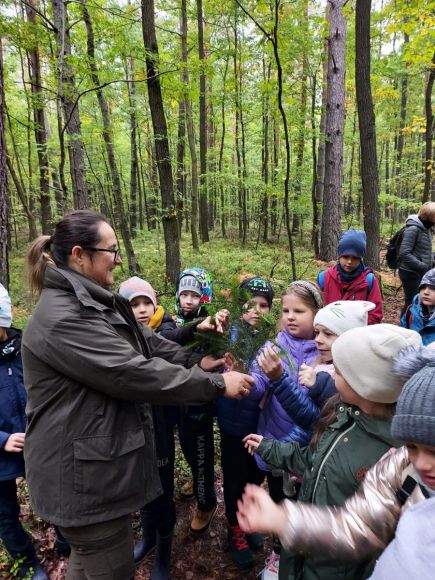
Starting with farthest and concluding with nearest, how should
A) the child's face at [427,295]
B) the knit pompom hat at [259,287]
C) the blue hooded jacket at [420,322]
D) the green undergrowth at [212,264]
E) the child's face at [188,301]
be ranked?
1. the green undergrowth at [212,264]
2. the child's face at [427,295]
3. the blue hooded jacket at [420,322]
4. the child's face at [188,301]
5. the knit pompom hat at [259,287]

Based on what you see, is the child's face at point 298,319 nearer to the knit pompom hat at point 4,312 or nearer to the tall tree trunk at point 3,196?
the knit pompom hat at point 4,312

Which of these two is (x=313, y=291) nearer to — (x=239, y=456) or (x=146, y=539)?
(x=239, y=456)

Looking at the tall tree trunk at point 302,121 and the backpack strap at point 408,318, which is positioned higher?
the tall tree trunk at point 302,121

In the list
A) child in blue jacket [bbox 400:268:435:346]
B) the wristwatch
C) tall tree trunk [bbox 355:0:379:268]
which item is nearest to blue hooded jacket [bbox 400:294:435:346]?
child in blue jacket [bbox 400:268:435:346]

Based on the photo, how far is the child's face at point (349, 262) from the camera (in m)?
4.39

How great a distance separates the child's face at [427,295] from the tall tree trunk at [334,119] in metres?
5.50

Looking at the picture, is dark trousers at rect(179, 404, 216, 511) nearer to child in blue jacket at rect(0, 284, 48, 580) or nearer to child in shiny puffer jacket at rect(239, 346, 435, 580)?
child in blue jacket at rect(0, 284, 48, 580)

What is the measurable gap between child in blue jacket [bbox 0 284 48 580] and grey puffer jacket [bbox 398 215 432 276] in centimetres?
560

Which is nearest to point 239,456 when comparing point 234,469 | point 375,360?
point 234,469

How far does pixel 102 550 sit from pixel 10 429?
1196 mm

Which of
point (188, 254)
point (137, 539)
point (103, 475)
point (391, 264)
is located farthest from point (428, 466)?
point (188, 254)

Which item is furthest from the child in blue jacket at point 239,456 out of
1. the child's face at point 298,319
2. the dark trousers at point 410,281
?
the dark trousers at point 410,281

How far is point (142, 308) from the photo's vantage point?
123 inches

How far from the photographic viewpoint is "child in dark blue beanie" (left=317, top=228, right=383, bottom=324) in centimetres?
430
